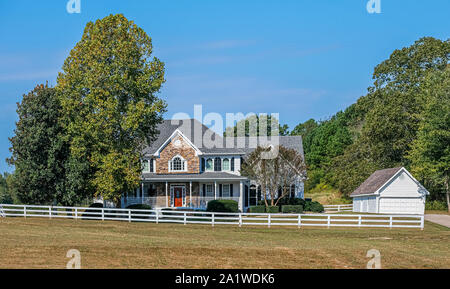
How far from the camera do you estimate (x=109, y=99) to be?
3869cm

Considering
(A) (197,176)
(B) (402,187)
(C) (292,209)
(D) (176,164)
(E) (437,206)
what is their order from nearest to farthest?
(C) (292,209) < (B) (402,187) < (A) (197,176) < (D) (176,164) < (E) (437,206)

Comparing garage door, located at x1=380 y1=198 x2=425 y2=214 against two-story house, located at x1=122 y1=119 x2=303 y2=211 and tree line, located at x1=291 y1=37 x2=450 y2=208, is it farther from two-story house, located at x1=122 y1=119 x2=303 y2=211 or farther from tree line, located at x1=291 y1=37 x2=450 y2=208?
two-story house, located at x1=122 y1=119 x2=303 y2=211

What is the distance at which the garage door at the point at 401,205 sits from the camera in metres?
49.5

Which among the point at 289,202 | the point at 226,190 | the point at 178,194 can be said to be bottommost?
the point at 289,202

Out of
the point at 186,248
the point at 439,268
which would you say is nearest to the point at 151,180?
the point at 186,248

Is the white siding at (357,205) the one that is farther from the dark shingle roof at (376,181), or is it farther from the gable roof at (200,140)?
the gable roof at (200,140)

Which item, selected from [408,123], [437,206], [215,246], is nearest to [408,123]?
[408,123]

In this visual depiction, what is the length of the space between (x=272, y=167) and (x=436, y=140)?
1566cm

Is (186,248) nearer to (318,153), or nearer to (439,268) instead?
(439,268)

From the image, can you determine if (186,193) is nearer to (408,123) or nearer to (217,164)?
(217,164)

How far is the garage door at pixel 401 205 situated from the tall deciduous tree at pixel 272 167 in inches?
331

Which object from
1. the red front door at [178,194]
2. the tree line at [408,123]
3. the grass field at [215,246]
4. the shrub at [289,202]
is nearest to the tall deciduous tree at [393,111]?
the tree line at [408,123]

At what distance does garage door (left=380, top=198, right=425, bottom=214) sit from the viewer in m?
49.5

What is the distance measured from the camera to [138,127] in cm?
4034
